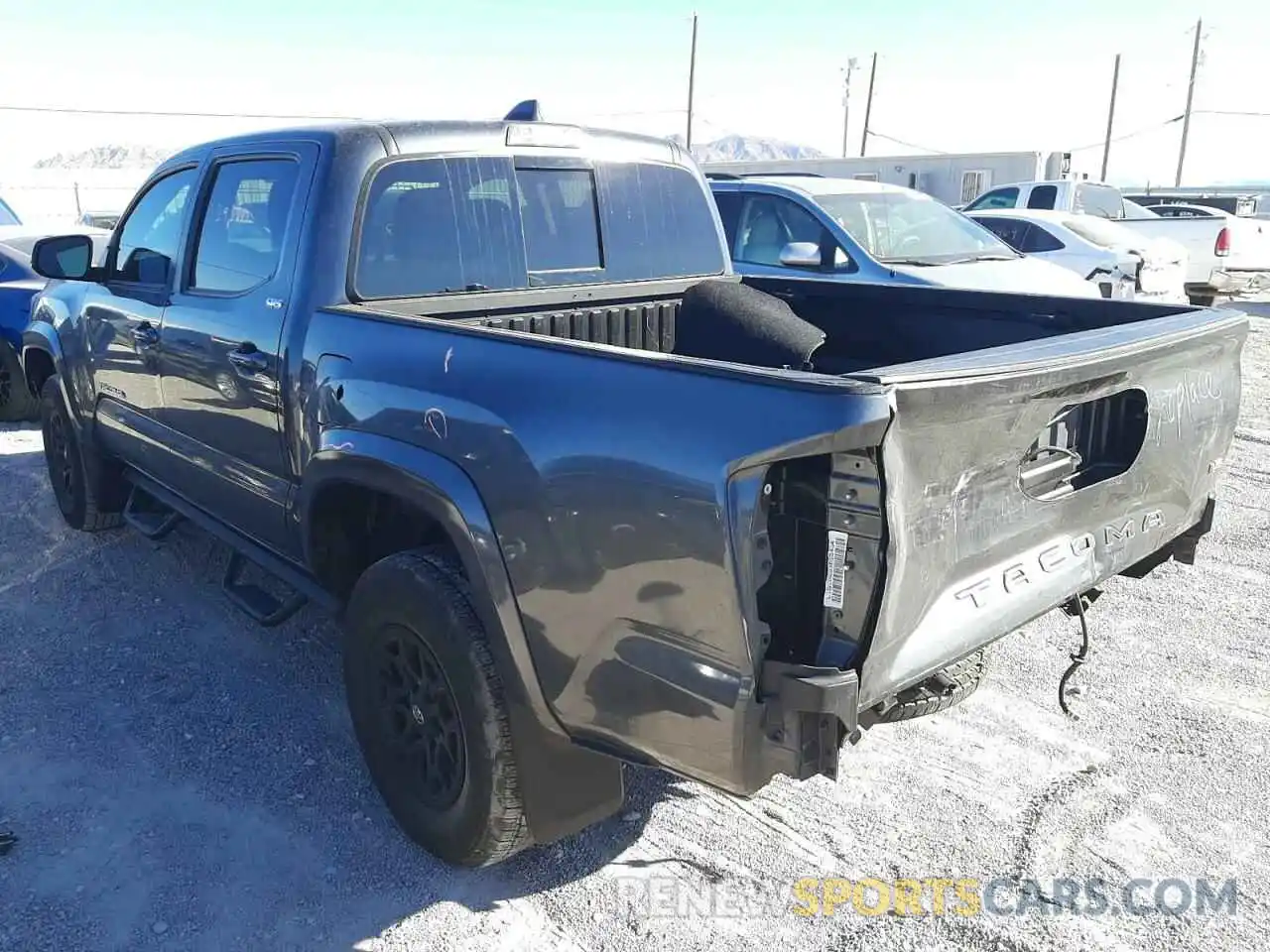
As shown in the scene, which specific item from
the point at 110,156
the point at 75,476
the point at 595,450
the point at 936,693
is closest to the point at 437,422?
the point at 595,450

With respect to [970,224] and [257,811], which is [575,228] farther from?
[970,224]

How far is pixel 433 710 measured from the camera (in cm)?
290

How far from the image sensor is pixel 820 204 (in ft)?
26.2

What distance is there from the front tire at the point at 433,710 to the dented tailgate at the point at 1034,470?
1019 mm

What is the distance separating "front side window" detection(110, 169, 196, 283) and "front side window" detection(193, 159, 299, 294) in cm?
25

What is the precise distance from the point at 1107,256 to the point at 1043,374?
9.36 metres

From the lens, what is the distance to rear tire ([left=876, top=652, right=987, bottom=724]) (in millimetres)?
2506

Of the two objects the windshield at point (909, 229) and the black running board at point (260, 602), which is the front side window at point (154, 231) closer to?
the black running board at point (260, 602)

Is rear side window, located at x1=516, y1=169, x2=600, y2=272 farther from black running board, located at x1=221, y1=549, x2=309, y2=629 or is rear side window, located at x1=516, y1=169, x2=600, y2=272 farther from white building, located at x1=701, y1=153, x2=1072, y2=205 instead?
white building, located at x1=701, y1=153, x2=1072, y2=205

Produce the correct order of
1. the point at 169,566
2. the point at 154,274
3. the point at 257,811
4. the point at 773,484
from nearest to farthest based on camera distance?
the point at 773,484 → the point at 257,811 → the point at 154,274 → the point at 169,566

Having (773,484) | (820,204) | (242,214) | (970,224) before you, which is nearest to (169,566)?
(242,214)

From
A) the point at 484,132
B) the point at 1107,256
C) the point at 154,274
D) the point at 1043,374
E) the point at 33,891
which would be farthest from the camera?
the point at 1107,256

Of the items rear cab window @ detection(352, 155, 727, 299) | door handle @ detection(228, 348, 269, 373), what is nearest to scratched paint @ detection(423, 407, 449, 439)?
rear cab window @ detection(352, 155, 727, 299)

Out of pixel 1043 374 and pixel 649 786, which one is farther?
pixel 649 786
